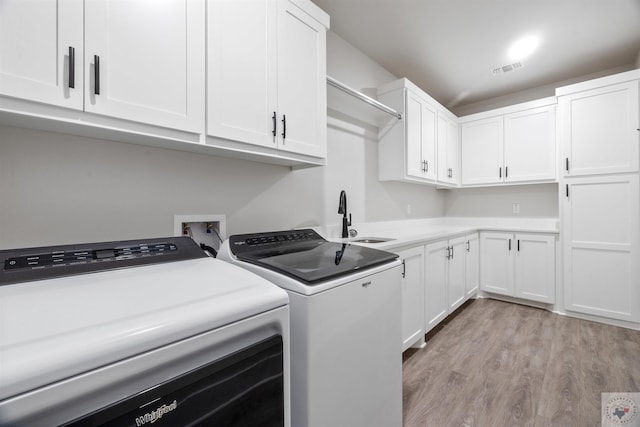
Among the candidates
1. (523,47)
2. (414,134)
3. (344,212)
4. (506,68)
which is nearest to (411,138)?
(414,134)

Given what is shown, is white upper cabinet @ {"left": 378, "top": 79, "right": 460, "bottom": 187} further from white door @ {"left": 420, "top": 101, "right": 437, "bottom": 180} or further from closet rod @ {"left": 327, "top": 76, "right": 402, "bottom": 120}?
closet rod @ {"left": 327, "top": 76, "right": 402, "bottom": 120}

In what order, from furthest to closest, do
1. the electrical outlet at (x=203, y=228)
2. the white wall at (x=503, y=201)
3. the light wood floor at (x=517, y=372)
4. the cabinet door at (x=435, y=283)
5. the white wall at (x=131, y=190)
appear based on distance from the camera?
the white wall at (x=503, y=201), the cabinet door at (x=435, y=283), the light wood floor at (x=517, y=372), the electrical outlet at (x=203, y=228), the white wall at (x=131, y=190)

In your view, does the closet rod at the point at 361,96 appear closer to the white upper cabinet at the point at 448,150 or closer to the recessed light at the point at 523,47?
the white upper cabinet at the point at 448,150

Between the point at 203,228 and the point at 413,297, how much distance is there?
157cm

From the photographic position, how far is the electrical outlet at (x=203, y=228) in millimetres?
1373

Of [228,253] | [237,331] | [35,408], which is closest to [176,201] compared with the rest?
[228,253]

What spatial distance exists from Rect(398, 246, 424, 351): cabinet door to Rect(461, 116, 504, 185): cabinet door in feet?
6.73

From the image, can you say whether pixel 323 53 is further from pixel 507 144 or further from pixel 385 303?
pixel 507 144

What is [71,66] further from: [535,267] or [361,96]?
[535,267]

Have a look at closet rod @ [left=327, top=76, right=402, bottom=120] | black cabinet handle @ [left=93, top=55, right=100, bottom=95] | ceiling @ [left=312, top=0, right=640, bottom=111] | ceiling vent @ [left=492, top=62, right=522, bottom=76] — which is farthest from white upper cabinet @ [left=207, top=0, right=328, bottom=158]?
ceiling vent @ [left=492, top=62, right=522, bottom=76]

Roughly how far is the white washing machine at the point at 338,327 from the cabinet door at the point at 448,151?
2376mm

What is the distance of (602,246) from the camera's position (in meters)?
2.65

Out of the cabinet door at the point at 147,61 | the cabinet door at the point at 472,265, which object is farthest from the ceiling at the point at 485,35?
the cabinet door at the point at 472,265

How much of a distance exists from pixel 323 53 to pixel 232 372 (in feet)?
5.54
